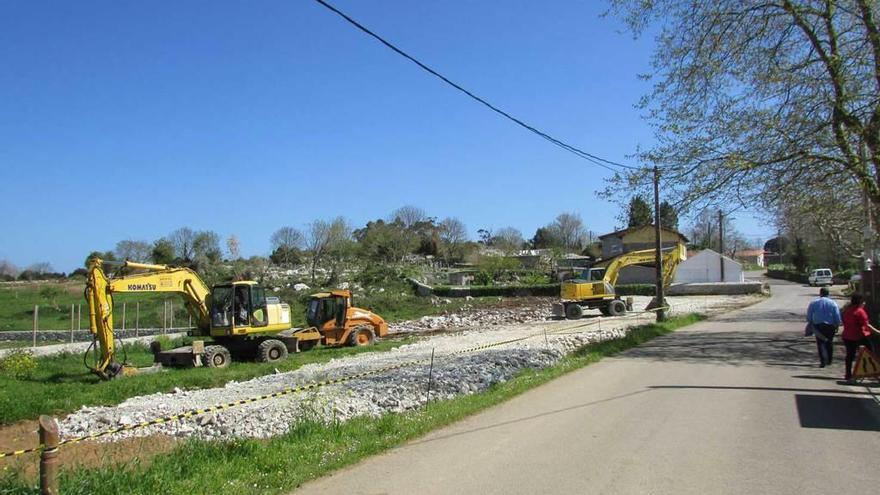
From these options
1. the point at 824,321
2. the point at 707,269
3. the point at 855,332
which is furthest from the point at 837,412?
the point at 707,269

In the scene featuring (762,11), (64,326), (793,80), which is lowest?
(64,326)

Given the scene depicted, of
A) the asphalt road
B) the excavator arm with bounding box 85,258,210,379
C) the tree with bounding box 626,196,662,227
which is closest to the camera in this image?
the asphalt road

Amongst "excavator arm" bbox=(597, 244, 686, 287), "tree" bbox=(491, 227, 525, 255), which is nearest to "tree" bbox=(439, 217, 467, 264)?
"tree" bbox=(491, 227, 525, 255)

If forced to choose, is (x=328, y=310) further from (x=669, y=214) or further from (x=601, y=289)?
(x=601, y=289)

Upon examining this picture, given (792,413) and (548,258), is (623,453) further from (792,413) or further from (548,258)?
(548,258)

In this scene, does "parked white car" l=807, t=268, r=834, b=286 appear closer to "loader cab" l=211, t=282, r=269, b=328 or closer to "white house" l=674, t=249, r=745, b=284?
"white house" l=674, t=249, r=745, b=284

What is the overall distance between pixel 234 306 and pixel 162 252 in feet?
195

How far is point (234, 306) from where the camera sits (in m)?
24.7

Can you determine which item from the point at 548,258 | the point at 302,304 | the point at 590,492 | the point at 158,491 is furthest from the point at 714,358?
the point at 548,258

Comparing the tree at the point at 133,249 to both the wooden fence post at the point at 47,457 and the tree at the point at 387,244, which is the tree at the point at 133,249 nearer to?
the tree at the point at 387,244

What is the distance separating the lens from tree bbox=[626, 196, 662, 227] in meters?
23.0

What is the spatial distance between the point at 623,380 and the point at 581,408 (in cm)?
340

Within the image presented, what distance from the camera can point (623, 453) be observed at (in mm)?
8000

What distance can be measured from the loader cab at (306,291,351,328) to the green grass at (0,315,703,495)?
1760cm
